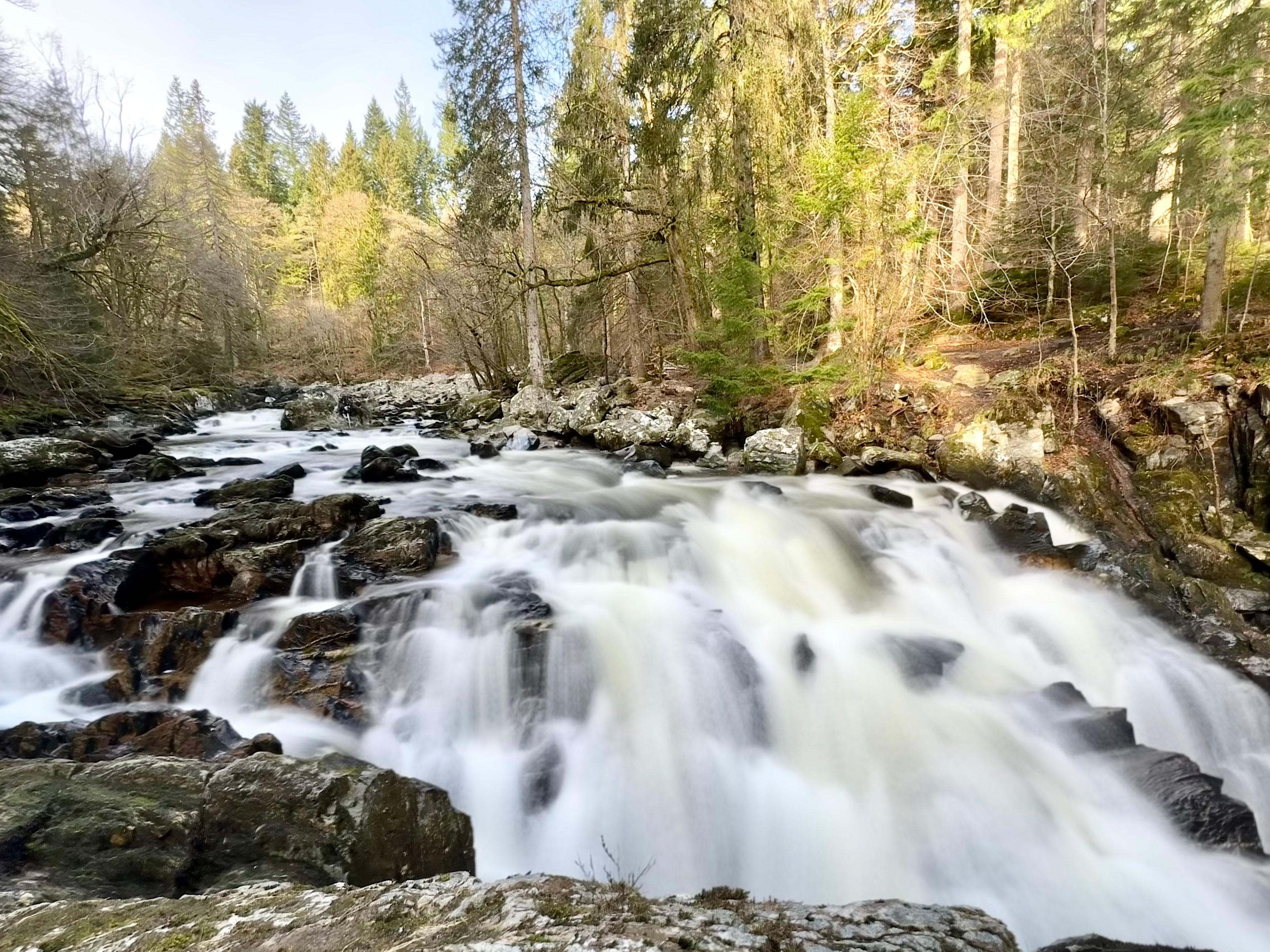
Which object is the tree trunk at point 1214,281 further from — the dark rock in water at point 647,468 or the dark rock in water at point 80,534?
the dark rock in water at point 80,534

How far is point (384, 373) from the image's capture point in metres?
34.2

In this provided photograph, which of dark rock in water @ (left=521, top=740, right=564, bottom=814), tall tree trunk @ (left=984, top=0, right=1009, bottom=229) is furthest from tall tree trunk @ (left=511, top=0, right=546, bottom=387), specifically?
dark rock in water @ (left=521, top=740, right=564, bottom=814)

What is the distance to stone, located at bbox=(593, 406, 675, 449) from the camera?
465 inches

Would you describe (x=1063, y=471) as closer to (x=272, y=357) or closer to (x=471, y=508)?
(x=471, y=508)

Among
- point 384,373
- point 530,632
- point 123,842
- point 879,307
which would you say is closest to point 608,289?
point 879,307

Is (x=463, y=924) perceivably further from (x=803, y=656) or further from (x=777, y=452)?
(x=777, y=452)

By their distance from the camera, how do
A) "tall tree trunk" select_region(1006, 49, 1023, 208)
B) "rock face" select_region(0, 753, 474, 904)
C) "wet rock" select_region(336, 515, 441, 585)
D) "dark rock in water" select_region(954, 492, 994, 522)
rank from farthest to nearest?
"tall tree trunk" select_region(1006, 49, 1023, 208), "dark rock in water" select_region(954, 492, 994, 522), "wet rock" select_region(336, 515, 441, 585), "rock face" select_region(0, 753, 474, 904)

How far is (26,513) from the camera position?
24.1 feet

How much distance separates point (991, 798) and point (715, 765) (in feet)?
6.36

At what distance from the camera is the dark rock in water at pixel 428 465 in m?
11.1

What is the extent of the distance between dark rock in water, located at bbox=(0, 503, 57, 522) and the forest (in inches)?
96.5

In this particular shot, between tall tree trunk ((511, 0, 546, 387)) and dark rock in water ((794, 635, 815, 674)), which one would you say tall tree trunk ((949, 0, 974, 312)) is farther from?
tall tree trunk ((511, 0, 546, 387))

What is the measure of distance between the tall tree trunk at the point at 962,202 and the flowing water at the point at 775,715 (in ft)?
22.4

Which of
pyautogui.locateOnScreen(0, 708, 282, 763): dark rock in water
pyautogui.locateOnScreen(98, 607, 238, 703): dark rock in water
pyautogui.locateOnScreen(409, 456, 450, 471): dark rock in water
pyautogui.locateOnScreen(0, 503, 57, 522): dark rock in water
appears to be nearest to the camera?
pyautogui.locateOnScreen(0, 708, 282, 763): dark rock in water
